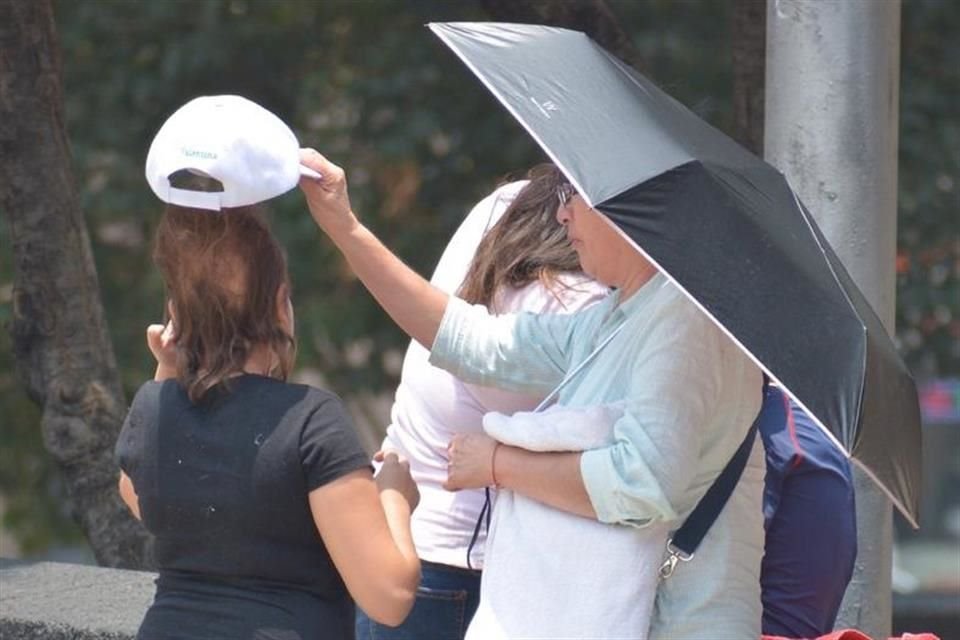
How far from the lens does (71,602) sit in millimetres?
3961

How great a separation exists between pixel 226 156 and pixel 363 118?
455cm

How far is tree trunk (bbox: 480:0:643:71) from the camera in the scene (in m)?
4.71

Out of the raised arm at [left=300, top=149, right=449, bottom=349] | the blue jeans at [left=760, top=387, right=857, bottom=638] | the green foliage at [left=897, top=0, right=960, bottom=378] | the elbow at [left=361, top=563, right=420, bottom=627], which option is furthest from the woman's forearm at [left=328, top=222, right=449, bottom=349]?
the green foliage at [left=897, top=0, right=960, bottom=378]

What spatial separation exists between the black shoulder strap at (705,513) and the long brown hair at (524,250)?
59cm

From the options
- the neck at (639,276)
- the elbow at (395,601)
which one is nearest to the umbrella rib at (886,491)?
the neck at (639,276)

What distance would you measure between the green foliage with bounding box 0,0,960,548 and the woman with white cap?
3.98 meters

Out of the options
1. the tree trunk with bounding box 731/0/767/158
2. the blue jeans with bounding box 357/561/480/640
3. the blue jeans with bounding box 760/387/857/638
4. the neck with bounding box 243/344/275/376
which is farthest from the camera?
the tree trunk with bounding box 731/0/767/158

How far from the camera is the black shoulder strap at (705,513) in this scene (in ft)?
8.41

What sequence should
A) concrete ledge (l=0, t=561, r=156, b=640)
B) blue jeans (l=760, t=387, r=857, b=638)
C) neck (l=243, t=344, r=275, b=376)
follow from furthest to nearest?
concrete ledge (l=0, t=561, r=156, b=640) < blue jeans (l=760, t=387, r=857, b=638) < neck (l=243, t=344, r=275, b=376)

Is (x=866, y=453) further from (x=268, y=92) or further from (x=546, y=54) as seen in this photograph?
(x=268, y=92)

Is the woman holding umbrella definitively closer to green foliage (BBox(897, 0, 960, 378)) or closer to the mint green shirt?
the mint green shirt

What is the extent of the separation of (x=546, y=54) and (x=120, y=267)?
17.1ft

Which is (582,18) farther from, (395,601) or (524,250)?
(395,601)

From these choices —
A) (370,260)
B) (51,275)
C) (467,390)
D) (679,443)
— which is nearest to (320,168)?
(370,260)
